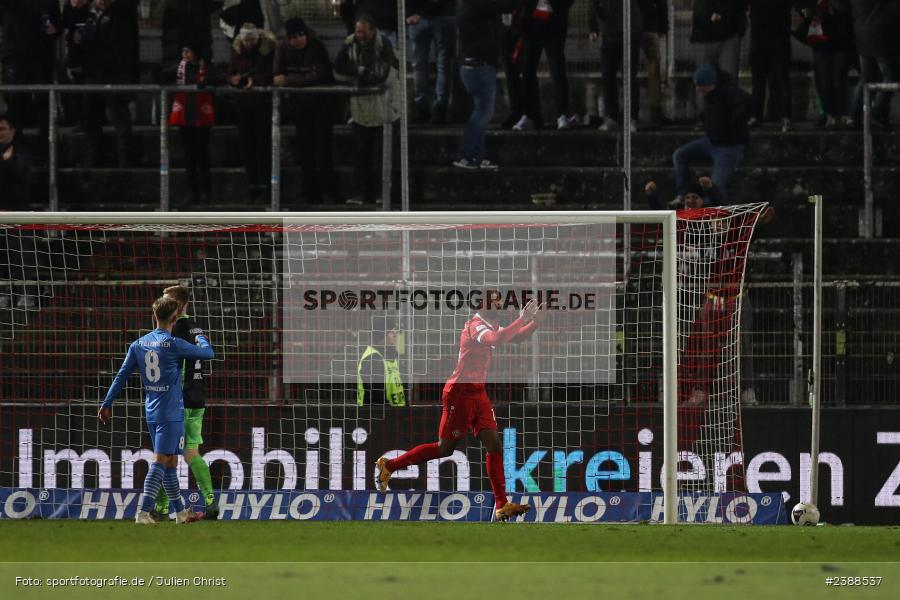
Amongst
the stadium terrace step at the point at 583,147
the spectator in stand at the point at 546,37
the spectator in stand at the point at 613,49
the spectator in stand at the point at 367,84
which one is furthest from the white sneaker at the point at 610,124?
the spectator in stand at the point at 367,84

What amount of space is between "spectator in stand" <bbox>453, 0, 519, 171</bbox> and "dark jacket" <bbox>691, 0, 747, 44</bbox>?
221 cm

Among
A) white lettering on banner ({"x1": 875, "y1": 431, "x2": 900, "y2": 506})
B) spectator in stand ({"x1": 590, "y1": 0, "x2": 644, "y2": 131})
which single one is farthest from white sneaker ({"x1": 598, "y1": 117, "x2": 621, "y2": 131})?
white lettering on banner ({"x1": 875, "y1": 431, "x2": 900, "y2": 506})

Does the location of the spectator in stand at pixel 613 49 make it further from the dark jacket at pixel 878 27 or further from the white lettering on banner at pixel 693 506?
the white lettering on banner at pixel 693 506

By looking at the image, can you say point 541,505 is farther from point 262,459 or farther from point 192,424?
point 192,424

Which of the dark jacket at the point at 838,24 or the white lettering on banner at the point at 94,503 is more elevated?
the dark jacket at the point at 838,24

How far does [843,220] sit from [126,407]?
26.3 feet

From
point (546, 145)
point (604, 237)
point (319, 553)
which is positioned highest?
point (546, 145)

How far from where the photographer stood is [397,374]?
13.6m

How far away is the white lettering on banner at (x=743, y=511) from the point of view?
43.6 ft

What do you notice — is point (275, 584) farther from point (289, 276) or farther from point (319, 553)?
point (289, 276)

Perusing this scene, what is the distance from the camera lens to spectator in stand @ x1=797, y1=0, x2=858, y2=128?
17609mm

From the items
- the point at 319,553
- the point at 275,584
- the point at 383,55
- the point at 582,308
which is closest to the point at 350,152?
the point at 383,55

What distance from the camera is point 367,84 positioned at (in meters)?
16.3

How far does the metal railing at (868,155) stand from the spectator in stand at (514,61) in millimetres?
3817
